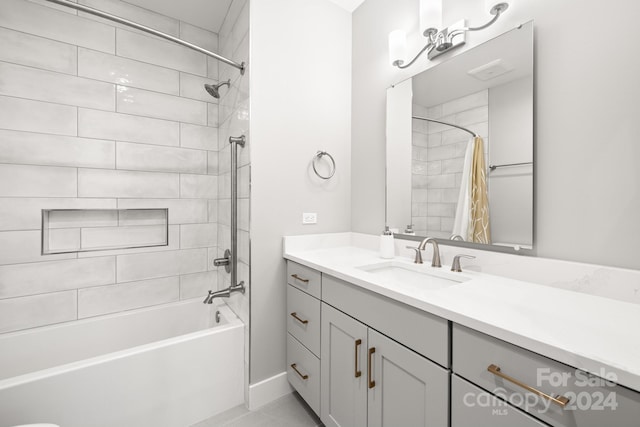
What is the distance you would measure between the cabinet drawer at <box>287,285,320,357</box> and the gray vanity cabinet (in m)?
0.07

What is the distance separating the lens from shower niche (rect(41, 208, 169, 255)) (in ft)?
5.63

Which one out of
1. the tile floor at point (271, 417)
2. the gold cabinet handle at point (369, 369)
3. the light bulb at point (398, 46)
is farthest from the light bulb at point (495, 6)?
the tile floor at point (271, 417)

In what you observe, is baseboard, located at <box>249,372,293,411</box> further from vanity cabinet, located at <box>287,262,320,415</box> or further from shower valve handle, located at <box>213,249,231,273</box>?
shower valve handle, located at <box>213,249,231,273</box>

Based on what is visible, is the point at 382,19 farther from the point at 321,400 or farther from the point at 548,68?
the point at 321,400

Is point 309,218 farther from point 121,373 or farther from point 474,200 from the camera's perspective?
point 121,373

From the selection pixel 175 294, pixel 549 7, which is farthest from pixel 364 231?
pixel 175 294

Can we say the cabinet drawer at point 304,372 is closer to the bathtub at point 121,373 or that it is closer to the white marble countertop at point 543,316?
the bathtub at point 121,373

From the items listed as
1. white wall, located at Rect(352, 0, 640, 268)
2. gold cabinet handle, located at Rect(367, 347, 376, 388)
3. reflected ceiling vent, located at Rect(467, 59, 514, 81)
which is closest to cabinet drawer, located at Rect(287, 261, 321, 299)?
gold cabinet handle, located at Rect(367, 347, 376, 388)

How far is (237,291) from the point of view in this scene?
1710mm

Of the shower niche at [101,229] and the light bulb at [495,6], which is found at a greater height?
the light bulb at [495,6]

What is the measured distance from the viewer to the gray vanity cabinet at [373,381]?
824 mm

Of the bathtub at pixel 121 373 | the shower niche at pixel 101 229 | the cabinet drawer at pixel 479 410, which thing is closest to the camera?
the cabinet drawer at pixel 479 410

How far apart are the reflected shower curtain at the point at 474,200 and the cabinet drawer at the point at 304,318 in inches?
33.0

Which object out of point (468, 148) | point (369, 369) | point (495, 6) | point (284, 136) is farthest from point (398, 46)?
point (369, 369)
